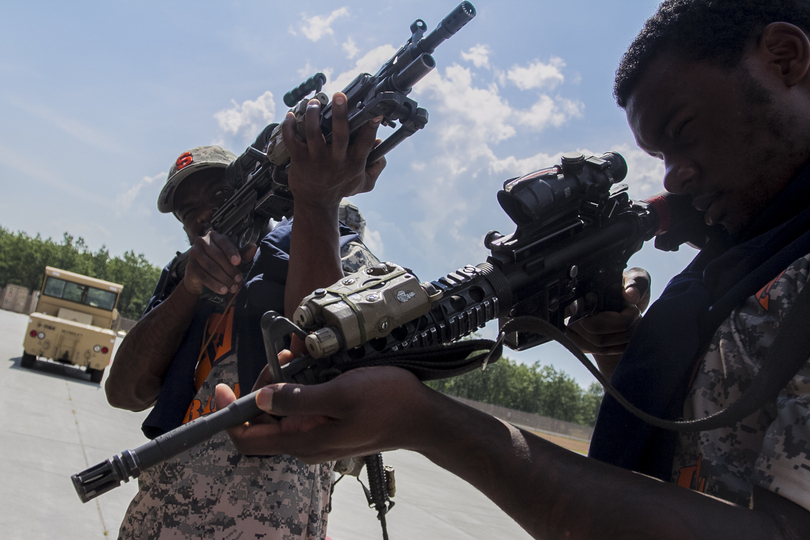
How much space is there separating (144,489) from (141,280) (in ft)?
208

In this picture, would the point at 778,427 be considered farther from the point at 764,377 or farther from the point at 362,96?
the point at 362,96

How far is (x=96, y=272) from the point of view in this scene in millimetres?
57500

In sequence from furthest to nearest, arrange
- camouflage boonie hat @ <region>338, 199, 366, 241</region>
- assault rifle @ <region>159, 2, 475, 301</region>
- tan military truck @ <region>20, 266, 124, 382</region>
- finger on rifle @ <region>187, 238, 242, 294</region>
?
tan military truck @ <region>20, 266, 124, 382</region>
camouflage boonie hat @ <region>338, 199, 366, 241</region>
finger on rifle @ <region>187, 238, 242, 294</region>
assault rifle @ <region>159, 2, 475, 301</region>

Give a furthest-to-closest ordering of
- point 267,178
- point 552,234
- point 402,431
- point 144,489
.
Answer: point 267,178, point 144,489, point 552,234, point 402,431

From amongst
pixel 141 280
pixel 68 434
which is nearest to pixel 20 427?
pixel 68 434

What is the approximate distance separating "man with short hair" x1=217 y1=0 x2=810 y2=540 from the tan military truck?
15.0 meters

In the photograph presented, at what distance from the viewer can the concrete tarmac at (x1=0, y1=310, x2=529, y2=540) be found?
5.21 meters

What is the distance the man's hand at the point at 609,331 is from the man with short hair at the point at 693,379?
1.05ft

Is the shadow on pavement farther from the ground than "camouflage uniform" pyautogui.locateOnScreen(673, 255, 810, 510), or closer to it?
closer to it

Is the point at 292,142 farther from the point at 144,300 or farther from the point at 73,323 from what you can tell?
the point at 144,300

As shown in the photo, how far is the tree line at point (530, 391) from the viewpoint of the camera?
6862cm

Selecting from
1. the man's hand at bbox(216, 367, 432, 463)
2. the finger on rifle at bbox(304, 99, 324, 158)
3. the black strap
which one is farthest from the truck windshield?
the black strap

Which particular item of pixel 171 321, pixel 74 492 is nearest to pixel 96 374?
pixel 74 492

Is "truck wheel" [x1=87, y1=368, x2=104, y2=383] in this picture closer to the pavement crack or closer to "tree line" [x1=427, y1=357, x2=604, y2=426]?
the pavement crack
